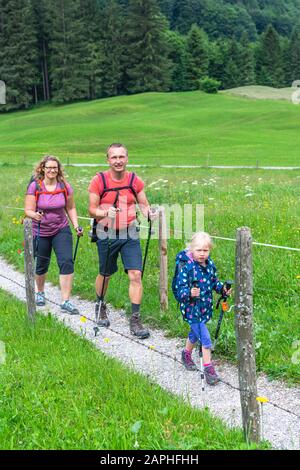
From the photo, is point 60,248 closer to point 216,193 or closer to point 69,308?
point 69,308

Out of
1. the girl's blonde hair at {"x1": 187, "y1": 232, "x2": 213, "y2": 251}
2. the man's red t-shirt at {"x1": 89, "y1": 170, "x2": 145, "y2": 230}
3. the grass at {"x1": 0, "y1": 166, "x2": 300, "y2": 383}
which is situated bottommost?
the grass at {"x1": 0, "y1": 166, "x2": 300, "y2": 383}

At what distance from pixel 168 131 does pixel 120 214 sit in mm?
52278

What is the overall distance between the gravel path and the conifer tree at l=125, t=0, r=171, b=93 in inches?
3560

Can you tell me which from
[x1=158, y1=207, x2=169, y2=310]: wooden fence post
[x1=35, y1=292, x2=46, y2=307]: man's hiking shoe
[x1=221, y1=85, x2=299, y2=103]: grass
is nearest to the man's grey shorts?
[x1=158, y1=207, x2=169, y2=310]: wooden fence post

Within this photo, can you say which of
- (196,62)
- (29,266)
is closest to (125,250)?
(29,266)

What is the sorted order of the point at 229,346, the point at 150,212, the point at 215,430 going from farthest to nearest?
1. the point at 150,212
2. the point at 229,346
3. the point at 215,430

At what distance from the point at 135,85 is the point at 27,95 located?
18860 mm

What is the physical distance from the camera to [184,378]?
599 cm

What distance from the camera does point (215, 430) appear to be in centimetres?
452

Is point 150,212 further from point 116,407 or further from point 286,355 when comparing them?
point 116,407

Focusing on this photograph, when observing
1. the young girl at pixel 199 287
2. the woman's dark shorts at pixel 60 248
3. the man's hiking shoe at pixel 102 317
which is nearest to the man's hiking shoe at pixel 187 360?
the young girl at pixel 199 287

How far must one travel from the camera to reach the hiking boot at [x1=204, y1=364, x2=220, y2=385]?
5766 millimetres

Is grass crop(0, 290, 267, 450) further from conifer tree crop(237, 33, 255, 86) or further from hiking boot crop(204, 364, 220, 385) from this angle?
conifer tree crop(237, 33, 255, 86)
